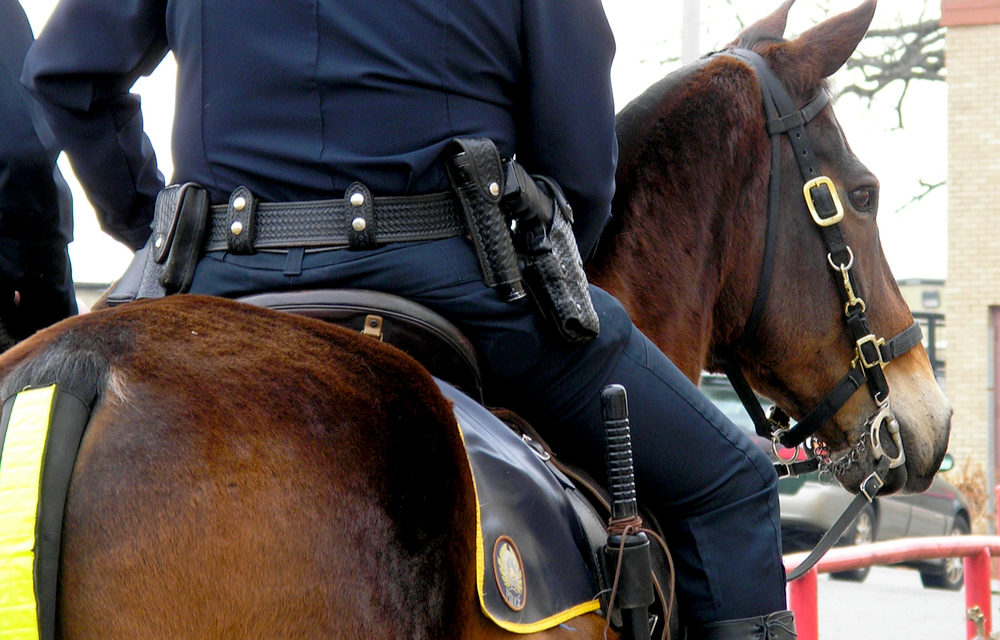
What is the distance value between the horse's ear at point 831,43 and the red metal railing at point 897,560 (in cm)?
213

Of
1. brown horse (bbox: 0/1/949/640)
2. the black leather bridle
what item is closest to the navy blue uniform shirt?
brown horse (bbox: 0/1/949/640)

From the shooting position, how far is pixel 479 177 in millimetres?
2256

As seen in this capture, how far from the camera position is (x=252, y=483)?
1.74 metres

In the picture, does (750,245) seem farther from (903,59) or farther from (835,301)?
(903,59)

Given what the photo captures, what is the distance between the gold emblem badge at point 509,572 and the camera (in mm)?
1950

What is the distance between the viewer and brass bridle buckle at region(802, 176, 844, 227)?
3.19 meters

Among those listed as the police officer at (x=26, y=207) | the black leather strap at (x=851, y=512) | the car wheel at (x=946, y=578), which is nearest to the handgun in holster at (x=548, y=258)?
the black leather strap at (x=851, y=512)

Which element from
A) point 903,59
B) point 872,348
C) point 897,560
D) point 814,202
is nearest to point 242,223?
point 814,202

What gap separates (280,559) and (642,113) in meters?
1.91

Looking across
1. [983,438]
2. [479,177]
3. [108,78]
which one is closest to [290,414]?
[479,177]

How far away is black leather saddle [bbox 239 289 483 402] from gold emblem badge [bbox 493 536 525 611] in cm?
38

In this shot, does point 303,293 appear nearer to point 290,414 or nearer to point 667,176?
point 290,414

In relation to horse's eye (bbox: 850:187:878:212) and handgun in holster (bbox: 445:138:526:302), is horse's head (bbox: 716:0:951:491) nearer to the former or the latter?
horse's eye (bbox: 850:187:878:212)

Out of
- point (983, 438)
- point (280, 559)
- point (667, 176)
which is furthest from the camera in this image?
point (983, 438)
